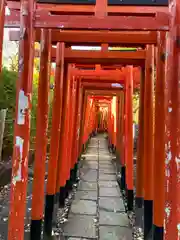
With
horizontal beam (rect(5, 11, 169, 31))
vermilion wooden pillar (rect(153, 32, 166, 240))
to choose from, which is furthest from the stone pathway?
horizontal beam (rect(5, 11, 169, 31))

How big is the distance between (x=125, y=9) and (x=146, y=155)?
1.96 metres

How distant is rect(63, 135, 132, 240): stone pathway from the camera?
444 centimetres

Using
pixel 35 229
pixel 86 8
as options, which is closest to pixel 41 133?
pixel 35 229

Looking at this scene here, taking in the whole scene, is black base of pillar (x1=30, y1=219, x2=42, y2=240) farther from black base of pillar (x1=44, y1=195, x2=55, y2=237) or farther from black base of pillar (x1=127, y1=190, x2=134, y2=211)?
black base of pillar (x1=127, y1=190, x2=134, y2=211)

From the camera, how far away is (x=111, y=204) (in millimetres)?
5980

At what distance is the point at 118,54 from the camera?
4473 millimetres

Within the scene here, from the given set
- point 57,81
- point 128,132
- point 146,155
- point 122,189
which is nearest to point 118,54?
point 57,81

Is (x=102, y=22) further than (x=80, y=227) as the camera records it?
No

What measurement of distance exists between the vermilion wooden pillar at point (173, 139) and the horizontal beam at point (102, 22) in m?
0.24

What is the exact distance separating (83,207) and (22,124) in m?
3.69

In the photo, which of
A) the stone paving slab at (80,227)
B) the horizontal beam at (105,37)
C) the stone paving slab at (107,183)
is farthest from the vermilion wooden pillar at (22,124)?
the stone paving slab at (107,183)

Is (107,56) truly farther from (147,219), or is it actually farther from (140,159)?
(147,219)

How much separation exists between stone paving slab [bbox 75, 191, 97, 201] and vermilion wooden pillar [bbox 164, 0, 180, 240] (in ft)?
14.0

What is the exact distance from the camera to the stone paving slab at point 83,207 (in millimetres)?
5426
